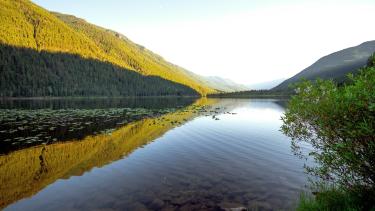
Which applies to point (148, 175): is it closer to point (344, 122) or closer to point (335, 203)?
point (335, 203)

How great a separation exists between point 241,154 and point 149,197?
52.3ft

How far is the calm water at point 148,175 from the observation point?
17266 mm

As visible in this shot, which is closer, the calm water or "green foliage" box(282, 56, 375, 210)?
"green foliage" box(282, 56, 375, 210)

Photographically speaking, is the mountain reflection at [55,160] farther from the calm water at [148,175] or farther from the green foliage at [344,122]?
the green foliage at [344,122]

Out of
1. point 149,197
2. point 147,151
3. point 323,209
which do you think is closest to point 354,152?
point 323,209

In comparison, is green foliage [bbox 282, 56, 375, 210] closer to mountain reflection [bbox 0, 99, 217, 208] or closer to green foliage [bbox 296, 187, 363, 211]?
green foliage [bbox 296, 187, 363, 211]

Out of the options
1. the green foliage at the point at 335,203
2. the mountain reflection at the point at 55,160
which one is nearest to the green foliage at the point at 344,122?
the green foliage at the point at 335,203

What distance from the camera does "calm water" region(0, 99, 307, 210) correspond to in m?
17.3

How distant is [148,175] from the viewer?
22969mm

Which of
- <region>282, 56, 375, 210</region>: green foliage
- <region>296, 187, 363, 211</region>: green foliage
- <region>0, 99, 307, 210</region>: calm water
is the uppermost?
<region>282, 56, 375, 210</region>: green foliage

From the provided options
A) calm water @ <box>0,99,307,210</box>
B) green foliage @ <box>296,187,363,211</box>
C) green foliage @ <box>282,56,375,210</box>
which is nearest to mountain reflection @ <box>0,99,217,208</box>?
calm water @ <box>0,99,307,210</box>

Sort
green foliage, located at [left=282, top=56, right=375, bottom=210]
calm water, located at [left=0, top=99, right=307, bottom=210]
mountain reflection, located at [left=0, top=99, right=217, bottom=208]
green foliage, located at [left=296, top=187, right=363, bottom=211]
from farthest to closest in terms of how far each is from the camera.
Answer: mountain reflection, located at [left=0, top=99, right=217, bottom=208] < calm water, located at [left=0, top=99, right=307, bottom=210] < green foliage, located at [left=296, top=187, right=363, bottom=211] < green foliage, located at [left=282, top=56, right=375, bottom=210]

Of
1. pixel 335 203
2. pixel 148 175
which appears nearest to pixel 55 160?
pixel 148 175

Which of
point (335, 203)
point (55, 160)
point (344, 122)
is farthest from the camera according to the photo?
point (55, 160)
